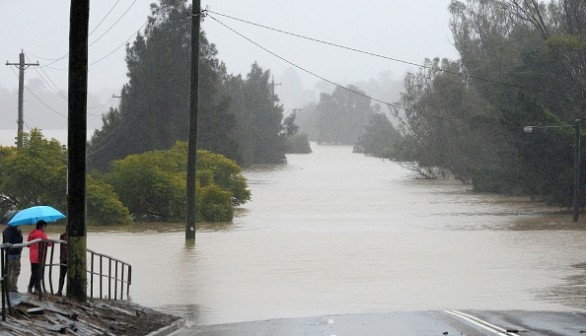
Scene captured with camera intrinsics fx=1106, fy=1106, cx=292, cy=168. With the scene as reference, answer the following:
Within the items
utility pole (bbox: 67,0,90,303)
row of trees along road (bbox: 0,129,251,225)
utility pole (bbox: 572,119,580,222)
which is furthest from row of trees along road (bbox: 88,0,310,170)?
utility pole (bbox: 67,0,90,303)

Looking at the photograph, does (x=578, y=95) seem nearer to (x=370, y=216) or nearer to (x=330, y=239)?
(x=370, y=216)

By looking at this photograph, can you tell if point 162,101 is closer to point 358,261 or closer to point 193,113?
point 193,113

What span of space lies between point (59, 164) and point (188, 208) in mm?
11518

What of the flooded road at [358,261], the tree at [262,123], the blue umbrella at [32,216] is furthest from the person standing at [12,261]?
the tree at [262,123]

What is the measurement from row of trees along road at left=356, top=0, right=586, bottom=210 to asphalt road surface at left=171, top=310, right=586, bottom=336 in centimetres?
3835

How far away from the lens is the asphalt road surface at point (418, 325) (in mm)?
15984

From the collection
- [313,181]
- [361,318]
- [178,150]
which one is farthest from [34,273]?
[313,181]

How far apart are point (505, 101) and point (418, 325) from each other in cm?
6316

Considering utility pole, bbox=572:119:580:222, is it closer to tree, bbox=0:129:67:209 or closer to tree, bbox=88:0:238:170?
tree, bbox=0:129:67:209

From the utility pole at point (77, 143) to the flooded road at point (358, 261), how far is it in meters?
3.26

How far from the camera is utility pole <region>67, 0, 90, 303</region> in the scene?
16672 mm

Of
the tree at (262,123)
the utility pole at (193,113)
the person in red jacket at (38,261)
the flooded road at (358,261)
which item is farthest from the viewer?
the tree at (262,123)

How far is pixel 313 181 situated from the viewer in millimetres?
97438

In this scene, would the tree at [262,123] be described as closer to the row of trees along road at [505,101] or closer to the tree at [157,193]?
the row of trees along road at [505,101]
